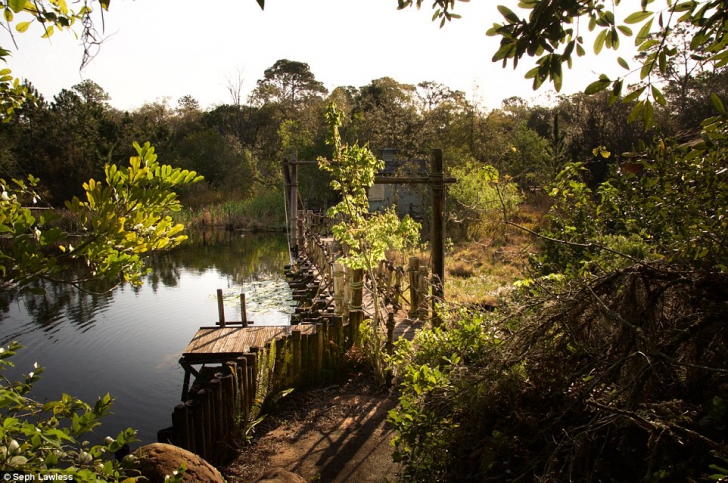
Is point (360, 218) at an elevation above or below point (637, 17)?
below

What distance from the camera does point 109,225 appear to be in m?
1.52

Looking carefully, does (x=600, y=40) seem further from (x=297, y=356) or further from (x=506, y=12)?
(x=297, y=356)

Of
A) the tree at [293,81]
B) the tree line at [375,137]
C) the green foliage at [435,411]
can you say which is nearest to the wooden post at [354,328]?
the green foliage at [435,411]

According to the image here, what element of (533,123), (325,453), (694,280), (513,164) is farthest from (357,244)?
(533,123)

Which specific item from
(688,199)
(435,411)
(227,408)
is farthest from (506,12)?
(227,408)

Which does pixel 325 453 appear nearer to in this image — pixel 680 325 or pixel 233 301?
pixel 680 325

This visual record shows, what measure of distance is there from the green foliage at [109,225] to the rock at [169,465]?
1.64 m

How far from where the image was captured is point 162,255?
23266 mm

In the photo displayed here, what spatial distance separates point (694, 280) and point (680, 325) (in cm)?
19

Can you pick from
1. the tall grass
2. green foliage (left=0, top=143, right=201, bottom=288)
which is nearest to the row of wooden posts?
green foliage (left=0, top=143, right=201, bottom=288)

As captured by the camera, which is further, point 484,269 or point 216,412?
point 484,269

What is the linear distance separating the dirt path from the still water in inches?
76.8

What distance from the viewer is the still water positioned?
8.38 meters

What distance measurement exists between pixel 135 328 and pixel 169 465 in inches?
389
